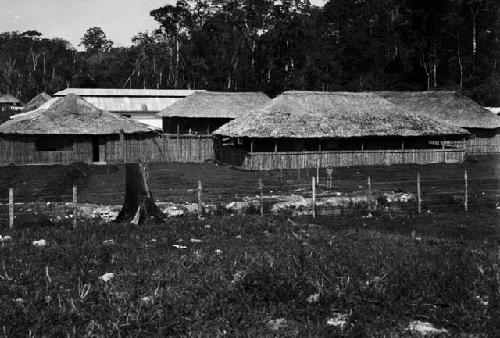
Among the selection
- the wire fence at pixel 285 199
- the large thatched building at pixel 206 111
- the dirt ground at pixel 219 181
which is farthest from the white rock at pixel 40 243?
the large thatched building at pixel 206 111

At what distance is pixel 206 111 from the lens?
43.4 meters

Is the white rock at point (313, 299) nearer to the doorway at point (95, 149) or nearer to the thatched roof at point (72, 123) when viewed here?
the thatched roof at point (72, 123)

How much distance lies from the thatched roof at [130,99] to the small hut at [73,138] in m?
18.3

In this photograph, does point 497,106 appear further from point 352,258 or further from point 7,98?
point 7,98

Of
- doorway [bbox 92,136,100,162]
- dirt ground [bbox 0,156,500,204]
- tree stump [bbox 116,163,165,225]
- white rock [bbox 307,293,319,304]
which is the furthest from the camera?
doorway [bbox 92,136,100,162]

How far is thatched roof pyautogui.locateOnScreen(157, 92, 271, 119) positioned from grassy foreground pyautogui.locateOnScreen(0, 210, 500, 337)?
34237 millimetres

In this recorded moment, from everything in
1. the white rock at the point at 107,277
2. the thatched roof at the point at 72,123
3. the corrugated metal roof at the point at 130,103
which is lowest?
the white rock at the point at 107,277

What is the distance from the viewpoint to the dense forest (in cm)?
5756

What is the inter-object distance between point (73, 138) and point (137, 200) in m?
20.7

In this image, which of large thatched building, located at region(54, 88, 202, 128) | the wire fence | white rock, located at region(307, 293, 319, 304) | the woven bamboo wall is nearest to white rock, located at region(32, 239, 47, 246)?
the wire fence

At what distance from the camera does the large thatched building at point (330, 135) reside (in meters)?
30.6

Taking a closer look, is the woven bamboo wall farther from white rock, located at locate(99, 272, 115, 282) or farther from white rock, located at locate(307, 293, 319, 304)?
white rock, located at locate(307, 293, 319, 304)

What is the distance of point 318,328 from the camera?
17.4ft

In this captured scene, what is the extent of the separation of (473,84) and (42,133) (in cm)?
4030
